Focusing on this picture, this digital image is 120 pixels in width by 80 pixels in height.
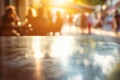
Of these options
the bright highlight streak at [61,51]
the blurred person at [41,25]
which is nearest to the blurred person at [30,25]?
the blurred person at [41,25]

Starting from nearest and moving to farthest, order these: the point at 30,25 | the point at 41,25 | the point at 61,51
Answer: the point at 61,51, the point at 41,25, the point at 30,25

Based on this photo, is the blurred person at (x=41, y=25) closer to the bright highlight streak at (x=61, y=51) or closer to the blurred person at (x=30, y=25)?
the blurred person at (x=30, y=25)

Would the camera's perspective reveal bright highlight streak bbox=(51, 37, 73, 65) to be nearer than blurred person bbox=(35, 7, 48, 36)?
Yes

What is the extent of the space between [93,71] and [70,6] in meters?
19.9

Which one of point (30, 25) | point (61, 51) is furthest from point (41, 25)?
point (61, 51)

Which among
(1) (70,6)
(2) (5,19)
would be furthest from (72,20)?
(2) (5,19)

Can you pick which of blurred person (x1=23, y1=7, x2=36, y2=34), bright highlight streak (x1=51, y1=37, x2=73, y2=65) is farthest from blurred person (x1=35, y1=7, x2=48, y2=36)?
bright highlight streak (x1=51, y1=37, x2=73, y2=65)

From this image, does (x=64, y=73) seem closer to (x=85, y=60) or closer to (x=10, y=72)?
(x=10, y=72)

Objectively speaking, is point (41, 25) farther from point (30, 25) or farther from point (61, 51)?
point (61, 51)

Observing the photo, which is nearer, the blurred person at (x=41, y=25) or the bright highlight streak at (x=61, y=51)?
the bright highlight streak at (x=61, y=51)

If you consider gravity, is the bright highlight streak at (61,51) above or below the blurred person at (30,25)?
below

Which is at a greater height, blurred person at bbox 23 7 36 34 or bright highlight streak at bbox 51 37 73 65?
blurred person at bbox 23 7 36 34

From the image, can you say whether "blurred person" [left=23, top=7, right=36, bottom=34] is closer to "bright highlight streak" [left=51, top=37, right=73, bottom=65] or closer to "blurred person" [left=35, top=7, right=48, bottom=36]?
"blurred person" [left=35, top=7, right=48, bottom=36]

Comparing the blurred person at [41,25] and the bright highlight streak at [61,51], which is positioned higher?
Result: the blurred person at [41,25]
